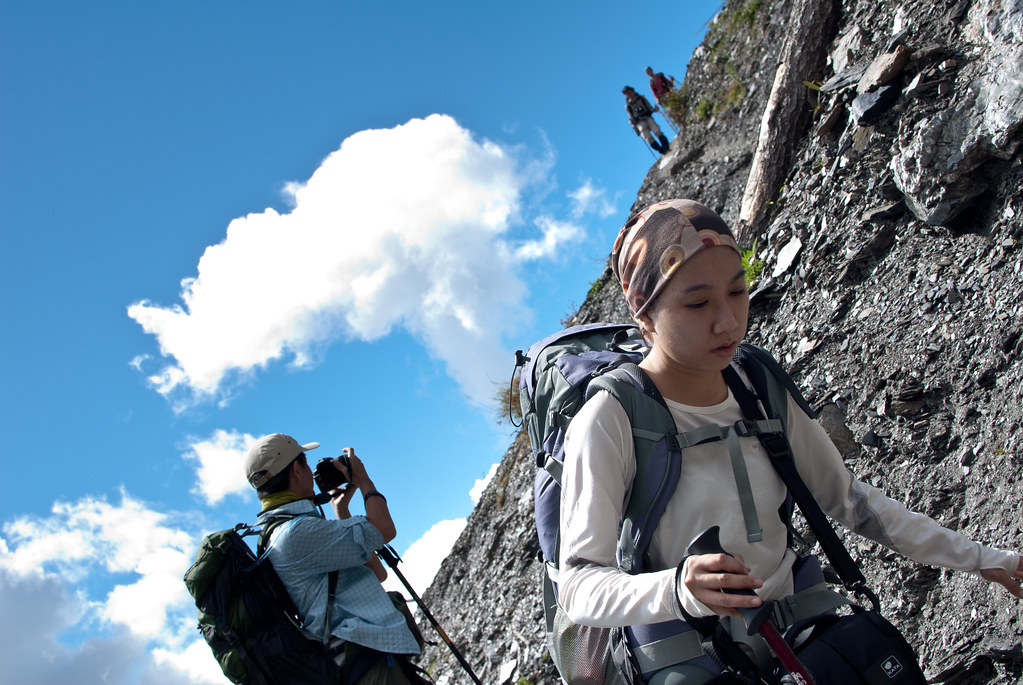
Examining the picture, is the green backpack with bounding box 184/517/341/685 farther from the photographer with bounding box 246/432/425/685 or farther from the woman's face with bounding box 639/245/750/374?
the woman's face with bounding box 639/245/750/374

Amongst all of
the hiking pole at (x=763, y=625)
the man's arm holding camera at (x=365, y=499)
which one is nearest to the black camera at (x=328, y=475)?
the man's arm holding camera at (x=365, y=499)

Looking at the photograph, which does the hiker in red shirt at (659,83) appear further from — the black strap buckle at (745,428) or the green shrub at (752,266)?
the black strap buckle at (745,428)

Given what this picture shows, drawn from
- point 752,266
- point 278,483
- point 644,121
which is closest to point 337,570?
point 278,483

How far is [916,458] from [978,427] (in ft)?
1.39

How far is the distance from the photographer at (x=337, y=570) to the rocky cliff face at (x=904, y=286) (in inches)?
108

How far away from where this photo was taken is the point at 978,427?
4.28 metres

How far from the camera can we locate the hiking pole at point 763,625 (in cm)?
172

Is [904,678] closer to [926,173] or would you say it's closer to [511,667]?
[926,173]

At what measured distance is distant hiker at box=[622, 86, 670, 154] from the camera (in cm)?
1545

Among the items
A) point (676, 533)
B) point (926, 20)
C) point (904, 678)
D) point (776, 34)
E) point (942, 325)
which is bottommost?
point (904, 678)

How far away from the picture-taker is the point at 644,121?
15703 mm

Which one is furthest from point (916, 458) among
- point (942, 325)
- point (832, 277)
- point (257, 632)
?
point (257, 632)

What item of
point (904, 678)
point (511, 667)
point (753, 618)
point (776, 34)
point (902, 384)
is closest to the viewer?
point (753, 618)

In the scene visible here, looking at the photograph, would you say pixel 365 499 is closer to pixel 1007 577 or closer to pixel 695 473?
pixel 695 473
